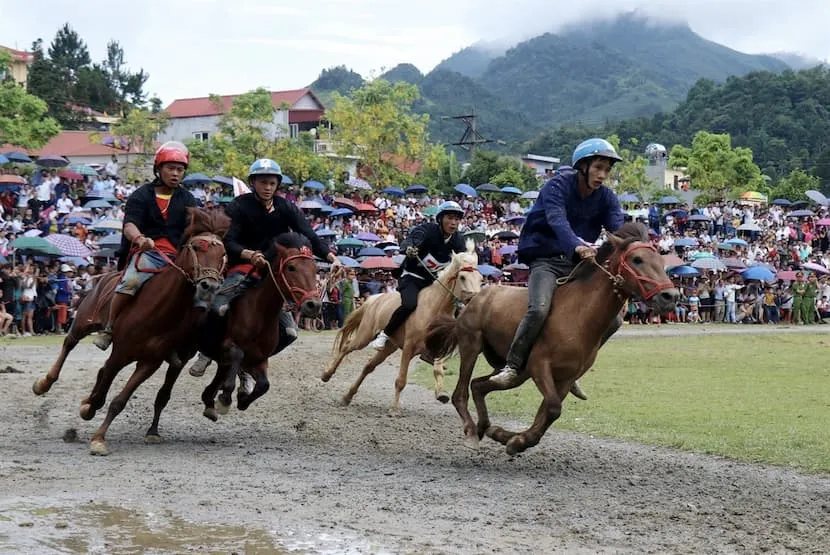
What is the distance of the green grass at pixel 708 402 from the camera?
11734 millimetres

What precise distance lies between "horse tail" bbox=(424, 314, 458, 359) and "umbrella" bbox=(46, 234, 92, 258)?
60.6ft

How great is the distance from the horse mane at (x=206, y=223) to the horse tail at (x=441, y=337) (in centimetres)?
256

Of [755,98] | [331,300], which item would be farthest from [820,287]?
[755,98]

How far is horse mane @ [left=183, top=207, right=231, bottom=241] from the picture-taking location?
1087cm

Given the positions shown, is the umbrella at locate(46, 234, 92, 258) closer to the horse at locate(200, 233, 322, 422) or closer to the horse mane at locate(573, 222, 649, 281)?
the horse at locate(200, 233, 322, 422)

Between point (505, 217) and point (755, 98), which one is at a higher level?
point (755, 98)

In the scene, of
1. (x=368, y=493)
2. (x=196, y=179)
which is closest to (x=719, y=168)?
(x=196, y=179)

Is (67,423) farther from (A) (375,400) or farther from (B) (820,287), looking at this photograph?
(B) (820,287)

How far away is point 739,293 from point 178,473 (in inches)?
1441

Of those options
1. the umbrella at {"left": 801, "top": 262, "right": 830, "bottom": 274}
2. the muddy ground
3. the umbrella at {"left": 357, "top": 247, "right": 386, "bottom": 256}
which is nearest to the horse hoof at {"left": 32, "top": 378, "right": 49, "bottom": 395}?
the muddy ground

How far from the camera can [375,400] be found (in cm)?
1645

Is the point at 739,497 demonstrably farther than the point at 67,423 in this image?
No

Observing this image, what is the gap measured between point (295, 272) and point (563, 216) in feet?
9.32

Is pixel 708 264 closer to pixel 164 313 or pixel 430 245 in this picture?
pixel 430 245
